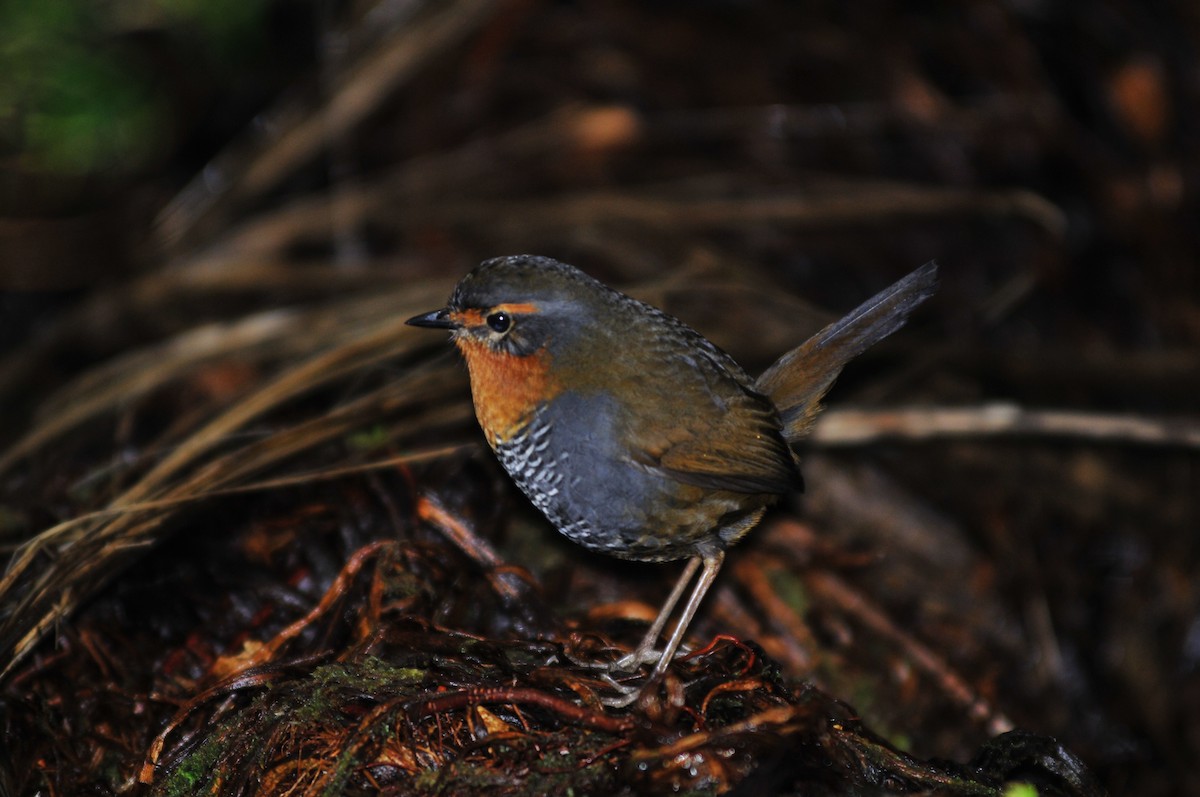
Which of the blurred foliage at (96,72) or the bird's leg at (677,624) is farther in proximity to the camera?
the blurred foliage at (96,72)

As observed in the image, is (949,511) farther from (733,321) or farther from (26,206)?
(26,206)

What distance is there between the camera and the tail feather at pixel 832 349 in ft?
11.9

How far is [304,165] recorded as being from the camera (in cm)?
574

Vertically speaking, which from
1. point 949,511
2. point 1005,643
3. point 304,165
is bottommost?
point 1005,643

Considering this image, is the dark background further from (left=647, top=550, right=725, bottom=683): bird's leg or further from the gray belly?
the gray belly

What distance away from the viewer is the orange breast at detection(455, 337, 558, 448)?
3.35m

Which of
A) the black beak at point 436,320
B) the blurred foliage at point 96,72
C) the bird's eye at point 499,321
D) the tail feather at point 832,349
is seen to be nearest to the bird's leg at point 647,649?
the tail feather at point 832,349

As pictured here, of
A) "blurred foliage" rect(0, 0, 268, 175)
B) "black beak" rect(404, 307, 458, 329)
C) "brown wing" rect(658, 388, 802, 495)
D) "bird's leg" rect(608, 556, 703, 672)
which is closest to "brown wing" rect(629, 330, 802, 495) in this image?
"brown wing" rect(658, 388, 802, 495)

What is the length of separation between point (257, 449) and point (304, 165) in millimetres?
2671

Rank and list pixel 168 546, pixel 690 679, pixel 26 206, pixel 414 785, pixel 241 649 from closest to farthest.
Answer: pixel 414 785 < pixel 690 679 < pixel 241 649 < pixel 168 546 < pixel 26 206

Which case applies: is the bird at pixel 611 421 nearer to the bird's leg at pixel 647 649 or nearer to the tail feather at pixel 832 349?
the bird's leg at pixel 647 649

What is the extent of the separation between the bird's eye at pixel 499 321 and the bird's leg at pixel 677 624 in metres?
0.96

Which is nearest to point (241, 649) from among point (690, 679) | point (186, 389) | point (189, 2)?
point (690, 679)

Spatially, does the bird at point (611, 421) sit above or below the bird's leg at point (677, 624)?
above
